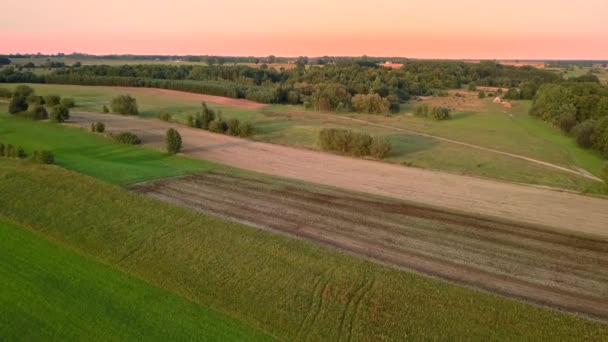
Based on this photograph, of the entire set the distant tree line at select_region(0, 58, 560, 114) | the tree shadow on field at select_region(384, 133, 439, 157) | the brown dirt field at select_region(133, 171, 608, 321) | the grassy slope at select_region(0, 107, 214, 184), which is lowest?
the brown dirt field at select_region(133, 171, 608, 321)

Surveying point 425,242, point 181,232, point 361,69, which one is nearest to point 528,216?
point 425,242

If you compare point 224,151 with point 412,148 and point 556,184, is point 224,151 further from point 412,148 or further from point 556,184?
point 556,184

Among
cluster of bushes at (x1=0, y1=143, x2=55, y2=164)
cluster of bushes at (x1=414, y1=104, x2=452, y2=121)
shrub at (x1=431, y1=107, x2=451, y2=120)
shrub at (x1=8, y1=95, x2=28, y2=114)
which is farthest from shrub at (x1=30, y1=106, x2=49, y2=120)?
shrub at (x1=431, y1=107, x2=451, y2=120)

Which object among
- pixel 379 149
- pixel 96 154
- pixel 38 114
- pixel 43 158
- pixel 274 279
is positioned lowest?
pixel 274 279

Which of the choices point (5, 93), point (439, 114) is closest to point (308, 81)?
point (439, 114)

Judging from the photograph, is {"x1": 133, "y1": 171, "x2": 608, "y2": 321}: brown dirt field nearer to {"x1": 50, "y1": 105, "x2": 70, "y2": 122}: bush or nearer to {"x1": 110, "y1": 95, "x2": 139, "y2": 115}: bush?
{"x1": 50, "y1": 105, "x2": 70, "y2": 122}: bush

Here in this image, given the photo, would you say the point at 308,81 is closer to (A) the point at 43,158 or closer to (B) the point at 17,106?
(B) the point at 17,106
